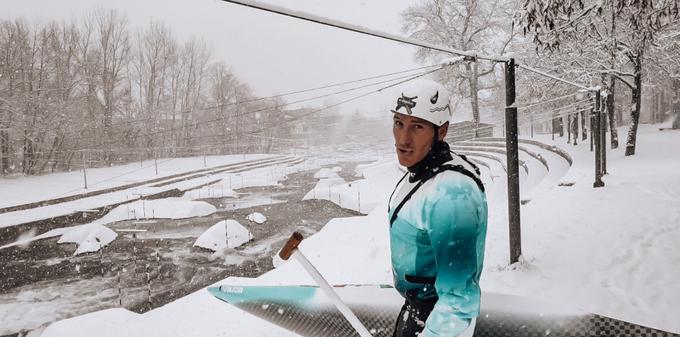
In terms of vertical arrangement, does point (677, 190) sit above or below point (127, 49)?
below

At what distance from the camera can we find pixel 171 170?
33.3m

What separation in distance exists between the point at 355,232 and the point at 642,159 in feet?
37.6

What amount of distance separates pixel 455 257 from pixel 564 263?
530 centimetres

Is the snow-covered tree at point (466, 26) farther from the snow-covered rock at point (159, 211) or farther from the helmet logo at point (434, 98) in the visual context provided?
the helmet logo at point (434, 98)

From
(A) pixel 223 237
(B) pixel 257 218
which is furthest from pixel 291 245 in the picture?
(B) pixel 257 218

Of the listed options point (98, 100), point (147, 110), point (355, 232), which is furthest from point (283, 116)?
point (355, 232)

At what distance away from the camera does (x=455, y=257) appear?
1.32m

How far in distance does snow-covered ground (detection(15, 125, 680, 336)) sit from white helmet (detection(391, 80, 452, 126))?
3237 mm

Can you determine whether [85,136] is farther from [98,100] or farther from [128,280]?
[128,280]

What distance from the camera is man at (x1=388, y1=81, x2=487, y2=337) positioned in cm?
133

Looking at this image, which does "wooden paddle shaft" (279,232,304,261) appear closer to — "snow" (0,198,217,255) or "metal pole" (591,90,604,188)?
"metal pole" (591,90,604,188)

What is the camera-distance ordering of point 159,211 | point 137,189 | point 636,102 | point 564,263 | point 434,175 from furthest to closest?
point 137,189 → point 159,211 → point 636,102 → point 564,263 → point 434,175

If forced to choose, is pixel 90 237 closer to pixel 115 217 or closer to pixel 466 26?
pixel 115 217

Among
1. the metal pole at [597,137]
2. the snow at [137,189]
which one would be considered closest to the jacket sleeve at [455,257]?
the metal pole at [597,137]
